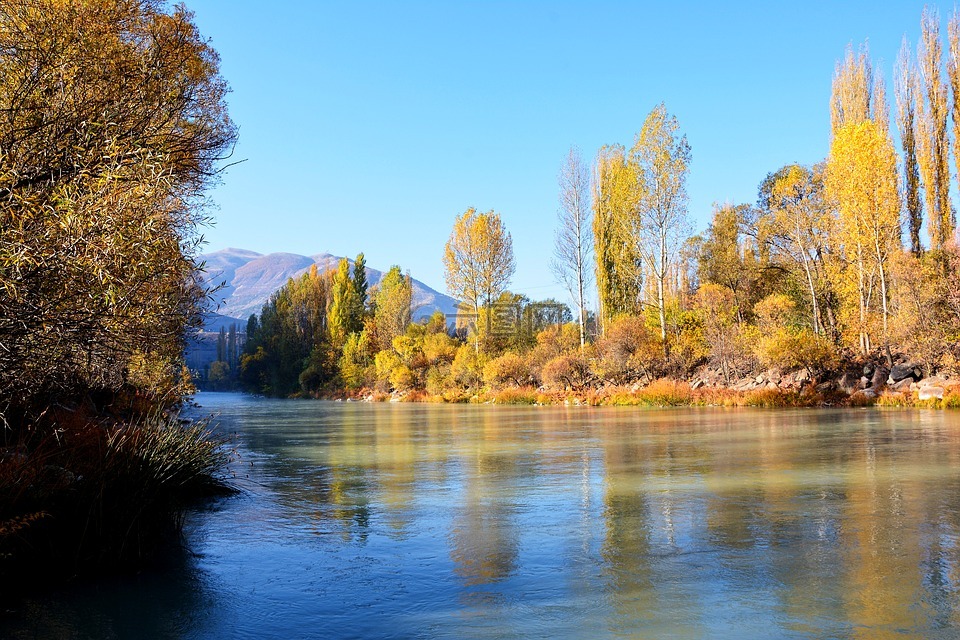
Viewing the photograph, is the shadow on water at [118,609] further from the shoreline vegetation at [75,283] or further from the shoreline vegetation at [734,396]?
the shoreline vegetation at [734,396]

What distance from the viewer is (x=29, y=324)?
194 inches

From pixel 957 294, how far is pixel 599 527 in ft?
76.9

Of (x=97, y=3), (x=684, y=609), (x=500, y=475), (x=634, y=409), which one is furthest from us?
(x=634, y=409)

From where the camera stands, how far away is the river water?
4777mm

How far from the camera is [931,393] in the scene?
24.4 meters

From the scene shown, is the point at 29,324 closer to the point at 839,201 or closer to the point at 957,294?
the point at 957,294

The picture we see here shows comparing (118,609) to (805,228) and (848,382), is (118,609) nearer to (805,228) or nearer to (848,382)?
(848,382)

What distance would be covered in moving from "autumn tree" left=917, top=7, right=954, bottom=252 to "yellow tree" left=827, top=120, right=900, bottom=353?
7483mm

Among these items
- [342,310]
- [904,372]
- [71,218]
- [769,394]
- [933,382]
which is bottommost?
[769,394]

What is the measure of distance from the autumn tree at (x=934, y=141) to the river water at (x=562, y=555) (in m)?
27.1

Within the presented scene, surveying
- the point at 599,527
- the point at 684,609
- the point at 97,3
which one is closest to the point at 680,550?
A: the point at 599,527

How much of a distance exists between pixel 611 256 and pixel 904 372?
17.1 m

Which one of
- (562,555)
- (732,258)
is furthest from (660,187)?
(562,555)

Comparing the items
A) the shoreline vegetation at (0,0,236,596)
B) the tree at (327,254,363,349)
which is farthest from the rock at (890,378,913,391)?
the tree at (327,254,363,349)
